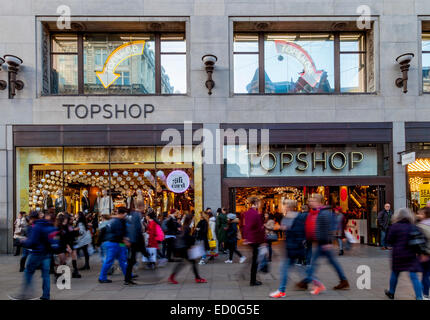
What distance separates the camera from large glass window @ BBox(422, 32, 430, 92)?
15375mm

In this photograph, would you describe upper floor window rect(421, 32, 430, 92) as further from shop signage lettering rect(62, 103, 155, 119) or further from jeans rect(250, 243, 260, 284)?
jeans rect(250, 243, 260, 284)

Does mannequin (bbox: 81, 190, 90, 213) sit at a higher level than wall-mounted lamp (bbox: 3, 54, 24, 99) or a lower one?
lower

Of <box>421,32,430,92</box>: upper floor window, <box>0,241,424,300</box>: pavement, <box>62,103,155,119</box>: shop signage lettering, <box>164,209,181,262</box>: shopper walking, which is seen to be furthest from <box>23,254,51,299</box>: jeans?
<box>421,32,430,92</box>: upper floor window

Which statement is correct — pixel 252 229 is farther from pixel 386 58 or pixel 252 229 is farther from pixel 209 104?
pixel 386 58

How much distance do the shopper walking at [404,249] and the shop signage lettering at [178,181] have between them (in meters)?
9.24

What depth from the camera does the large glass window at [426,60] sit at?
605 inches

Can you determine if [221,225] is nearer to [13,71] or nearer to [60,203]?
[60,203]

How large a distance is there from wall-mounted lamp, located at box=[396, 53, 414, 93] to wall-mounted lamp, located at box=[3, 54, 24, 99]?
1456 cm

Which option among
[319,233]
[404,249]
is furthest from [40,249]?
[404,249]

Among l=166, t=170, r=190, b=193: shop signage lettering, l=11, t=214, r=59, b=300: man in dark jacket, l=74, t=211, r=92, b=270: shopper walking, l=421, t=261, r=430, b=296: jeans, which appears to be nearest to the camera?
l=11, t=214, r=59, b=300: man in dark jacket

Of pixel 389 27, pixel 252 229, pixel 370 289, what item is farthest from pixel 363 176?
pixel 252 229

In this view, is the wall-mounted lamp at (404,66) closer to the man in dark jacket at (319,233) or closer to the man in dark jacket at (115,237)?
the man in dark jacket at (319,233)
